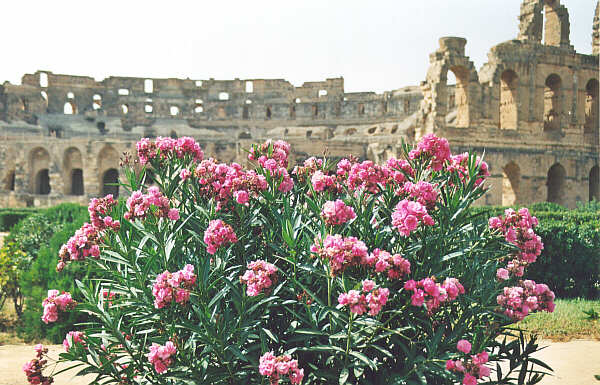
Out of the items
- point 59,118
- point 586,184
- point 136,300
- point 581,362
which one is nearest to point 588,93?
point 586,184

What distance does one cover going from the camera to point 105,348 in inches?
149

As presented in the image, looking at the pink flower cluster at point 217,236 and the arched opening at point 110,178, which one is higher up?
the pink flower cluster at point 217,236

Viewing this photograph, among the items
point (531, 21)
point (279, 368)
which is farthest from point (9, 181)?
point (279, 368)

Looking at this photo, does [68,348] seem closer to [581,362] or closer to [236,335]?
[236,335]

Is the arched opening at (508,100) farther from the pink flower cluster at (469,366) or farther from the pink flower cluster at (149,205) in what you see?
the pink flower cluster at (149,205)

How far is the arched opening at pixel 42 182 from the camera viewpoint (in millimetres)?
38812

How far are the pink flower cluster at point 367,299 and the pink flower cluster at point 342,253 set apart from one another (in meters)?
0.15

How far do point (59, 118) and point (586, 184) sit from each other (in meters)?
42.3

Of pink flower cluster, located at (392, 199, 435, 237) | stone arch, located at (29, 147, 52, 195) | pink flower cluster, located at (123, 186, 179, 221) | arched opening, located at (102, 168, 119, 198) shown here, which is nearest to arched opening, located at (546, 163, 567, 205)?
pink flower cluster, located at (392, 199, 435, 237)

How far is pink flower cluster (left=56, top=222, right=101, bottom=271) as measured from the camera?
13.3 feet

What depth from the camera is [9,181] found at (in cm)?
3812

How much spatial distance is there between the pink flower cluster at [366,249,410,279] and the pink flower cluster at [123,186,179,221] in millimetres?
1532

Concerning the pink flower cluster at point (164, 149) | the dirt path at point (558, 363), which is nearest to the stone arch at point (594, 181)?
the dirt path at point (558, 363)

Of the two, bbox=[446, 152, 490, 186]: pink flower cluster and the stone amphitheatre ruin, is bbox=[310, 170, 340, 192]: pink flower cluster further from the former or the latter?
the stone amphitheatre ruin
